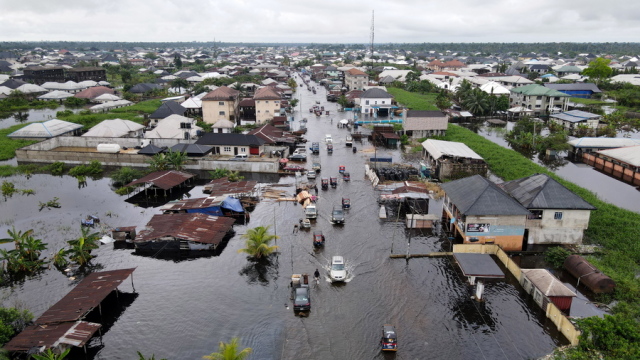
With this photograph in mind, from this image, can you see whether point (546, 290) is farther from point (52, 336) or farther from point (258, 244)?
point (52, 336)

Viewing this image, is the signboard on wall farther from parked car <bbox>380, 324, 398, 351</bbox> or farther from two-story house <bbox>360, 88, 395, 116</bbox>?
two-story house <bbox>360, 88, 395, 116</bbox>

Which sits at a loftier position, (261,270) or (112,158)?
(112,158)

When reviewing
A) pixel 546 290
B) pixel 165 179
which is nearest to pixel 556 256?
pixel 546 290

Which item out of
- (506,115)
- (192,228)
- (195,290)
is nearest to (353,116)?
(506,115)

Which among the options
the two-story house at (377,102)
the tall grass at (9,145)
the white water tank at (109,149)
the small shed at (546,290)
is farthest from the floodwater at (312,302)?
the two-story house at (377,102)

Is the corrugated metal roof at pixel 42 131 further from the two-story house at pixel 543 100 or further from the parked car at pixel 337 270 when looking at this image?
the two-story house at pixel 543 100

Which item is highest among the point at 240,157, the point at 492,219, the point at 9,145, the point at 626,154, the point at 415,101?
the point at 415,101

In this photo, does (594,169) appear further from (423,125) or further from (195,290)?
(195,290)
